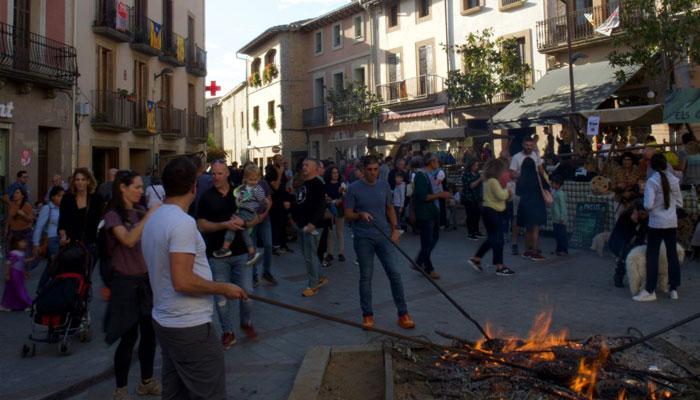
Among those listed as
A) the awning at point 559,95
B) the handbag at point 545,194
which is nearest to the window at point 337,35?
the awning at point 559,95

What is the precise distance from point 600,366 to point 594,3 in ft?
64.6

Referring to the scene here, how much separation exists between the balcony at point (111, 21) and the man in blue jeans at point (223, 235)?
16319mm

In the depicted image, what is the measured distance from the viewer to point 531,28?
23.7 metres

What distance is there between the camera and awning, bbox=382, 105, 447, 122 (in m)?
27.4

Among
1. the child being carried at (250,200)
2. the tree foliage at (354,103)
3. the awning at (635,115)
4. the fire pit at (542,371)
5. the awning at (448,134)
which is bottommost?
the fire pit at (542,371)

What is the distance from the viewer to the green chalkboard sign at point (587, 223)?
35.1ft

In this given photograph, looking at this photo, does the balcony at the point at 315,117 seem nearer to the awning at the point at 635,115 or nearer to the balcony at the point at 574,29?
the balcony at the point at 574,29

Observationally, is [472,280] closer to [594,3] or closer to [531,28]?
[594,3]

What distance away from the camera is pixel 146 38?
73.9 feet

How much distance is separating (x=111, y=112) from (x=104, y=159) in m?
2.21

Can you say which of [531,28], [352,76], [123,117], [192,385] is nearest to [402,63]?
[352,76]

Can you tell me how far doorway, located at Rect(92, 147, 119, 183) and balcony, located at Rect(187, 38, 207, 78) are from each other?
6533 millimetres

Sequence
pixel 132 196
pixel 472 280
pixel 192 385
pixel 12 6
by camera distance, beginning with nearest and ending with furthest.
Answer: pixel 192 385
pixel 132 196
pixel 472 280
pixel 12 6

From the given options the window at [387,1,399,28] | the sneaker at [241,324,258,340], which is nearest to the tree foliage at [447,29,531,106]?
the window at [387,1,399,28]
